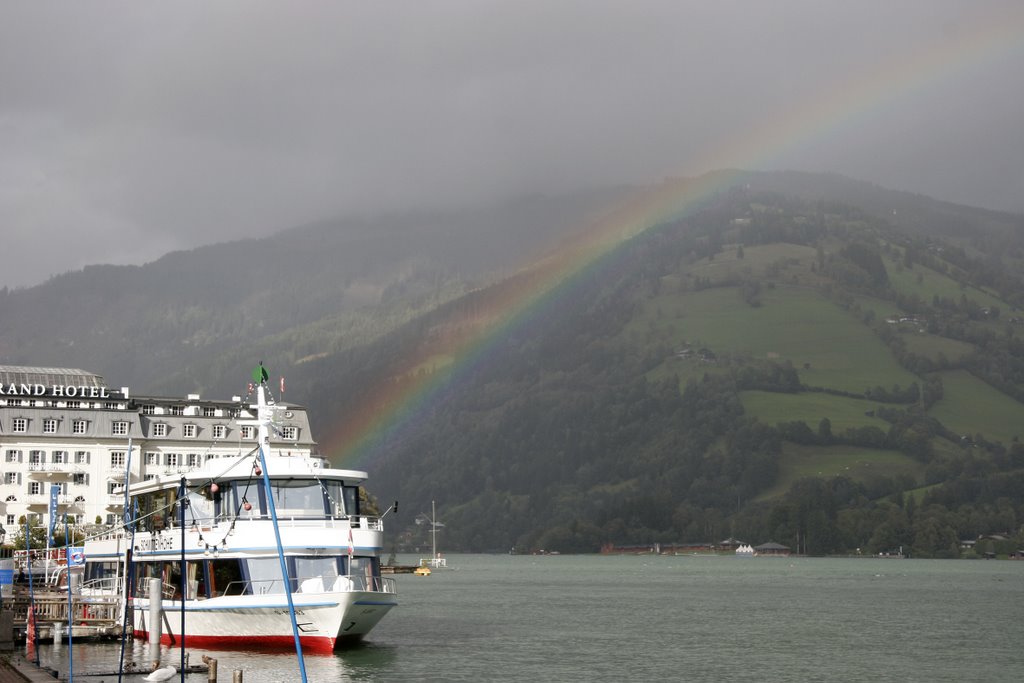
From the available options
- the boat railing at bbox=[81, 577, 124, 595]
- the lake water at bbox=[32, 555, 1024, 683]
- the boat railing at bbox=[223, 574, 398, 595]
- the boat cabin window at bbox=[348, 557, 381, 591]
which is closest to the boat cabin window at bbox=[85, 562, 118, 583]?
the boat railing at bbox=[81, 577, 124, 595]

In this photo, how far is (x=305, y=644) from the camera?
57781 mm

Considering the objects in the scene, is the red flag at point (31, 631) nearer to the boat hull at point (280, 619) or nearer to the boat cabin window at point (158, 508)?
the boat cabin window at point (158, 508)

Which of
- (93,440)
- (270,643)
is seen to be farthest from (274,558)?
(93,440)

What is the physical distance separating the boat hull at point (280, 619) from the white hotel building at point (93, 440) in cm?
7284

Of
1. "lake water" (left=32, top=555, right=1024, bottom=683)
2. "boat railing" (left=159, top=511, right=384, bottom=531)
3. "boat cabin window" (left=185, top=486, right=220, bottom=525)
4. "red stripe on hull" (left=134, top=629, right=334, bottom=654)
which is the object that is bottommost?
"lake water" (left=32, top=555, right=1024, bottom=683)

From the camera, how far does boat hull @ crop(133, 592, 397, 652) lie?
56312 mm

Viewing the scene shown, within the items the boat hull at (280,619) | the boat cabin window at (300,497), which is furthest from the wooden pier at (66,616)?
the boat cabin window at (300,497)

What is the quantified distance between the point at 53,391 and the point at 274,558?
10464cm

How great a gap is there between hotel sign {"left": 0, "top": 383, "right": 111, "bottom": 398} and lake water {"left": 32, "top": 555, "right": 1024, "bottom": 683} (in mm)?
43788

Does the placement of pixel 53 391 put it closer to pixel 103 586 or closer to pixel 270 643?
pixel 103 586

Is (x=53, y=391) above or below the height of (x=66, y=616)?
above

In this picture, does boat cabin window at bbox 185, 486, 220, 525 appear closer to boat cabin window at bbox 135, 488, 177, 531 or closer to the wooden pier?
boat cabin window at bbox 135, 488, 177, 531

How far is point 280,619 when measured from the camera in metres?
56.8

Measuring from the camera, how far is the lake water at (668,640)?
5825cm
